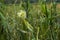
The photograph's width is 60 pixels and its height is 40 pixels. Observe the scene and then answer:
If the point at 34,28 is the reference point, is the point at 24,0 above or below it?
above

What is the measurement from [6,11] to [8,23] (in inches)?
5.7

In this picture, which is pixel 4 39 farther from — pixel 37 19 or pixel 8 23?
pixel 37 19

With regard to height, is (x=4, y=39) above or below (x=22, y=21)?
below

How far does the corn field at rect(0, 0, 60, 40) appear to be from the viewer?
3.26 feet

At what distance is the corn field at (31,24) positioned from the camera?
0.99 meters

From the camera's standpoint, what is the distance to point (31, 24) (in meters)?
1.07

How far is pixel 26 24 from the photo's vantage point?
1.00 meters

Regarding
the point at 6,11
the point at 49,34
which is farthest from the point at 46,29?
the point at 6,11

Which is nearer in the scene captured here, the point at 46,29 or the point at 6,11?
the point at 46,29

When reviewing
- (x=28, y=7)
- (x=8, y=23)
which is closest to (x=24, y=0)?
(x=28, y=7)

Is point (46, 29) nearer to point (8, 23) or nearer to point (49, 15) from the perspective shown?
point (49, 15)

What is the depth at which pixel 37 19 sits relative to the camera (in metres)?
1.08

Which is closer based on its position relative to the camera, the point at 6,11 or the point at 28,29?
the point at 28,29

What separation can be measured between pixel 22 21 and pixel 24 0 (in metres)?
0.18
